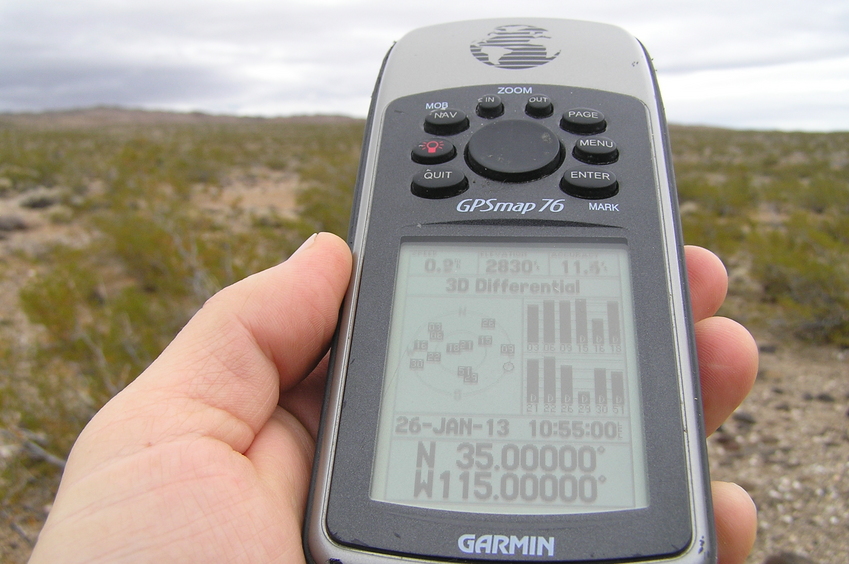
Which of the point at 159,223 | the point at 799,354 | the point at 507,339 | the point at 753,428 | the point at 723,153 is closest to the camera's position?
the point at 507,339

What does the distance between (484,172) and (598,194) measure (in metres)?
0.30

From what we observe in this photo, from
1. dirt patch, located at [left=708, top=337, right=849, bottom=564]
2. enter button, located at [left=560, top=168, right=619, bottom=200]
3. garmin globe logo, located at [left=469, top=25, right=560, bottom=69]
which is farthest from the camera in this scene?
dirt patch, located at [left=708, top=337, right=849, bottom=564]

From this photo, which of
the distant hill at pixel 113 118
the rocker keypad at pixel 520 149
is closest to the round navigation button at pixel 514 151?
the rocker keypad at pixel 520 149

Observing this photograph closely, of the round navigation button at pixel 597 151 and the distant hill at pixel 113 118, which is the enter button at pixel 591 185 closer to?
the round navigation button at pixel 597 151

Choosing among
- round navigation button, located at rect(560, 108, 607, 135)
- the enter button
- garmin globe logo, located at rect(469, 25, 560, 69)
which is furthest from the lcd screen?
garmin globe logo, located at rect(469, 25, 560, 69)

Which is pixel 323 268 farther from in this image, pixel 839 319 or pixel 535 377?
pixel 839 319

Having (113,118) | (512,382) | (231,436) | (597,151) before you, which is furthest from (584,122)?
(113,118)

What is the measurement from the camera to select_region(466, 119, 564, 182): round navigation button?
→ 5.16 feet

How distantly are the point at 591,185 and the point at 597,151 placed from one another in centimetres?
12

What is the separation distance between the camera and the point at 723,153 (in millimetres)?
19375

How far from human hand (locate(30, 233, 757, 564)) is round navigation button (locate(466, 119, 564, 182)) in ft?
1.47

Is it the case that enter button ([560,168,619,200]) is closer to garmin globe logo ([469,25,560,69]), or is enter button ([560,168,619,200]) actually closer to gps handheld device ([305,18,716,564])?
gps handheld device ([305,18,716,564])

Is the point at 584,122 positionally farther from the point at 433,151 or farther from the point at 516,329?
the point at 516,329

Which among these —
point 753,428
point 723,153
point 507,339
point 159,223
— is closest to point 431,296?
point 507,339
